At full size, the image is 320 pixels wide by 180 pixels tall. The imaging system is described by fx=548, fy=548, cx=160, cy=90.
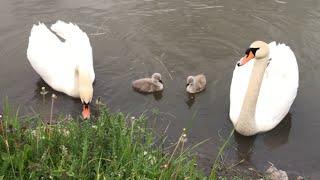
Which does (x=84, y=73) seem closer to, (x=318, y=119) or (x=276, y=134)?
(x=276, y=134)

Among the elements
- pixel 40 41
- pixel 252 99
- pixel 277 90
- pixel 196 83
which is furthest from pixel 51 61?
pixel 277 90

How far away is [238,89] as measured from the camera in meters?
7.51

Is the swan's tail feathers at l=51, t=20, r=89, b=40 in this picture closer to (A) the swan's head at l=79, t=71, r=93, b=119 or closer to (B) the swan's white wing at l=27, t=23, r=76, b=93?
(B) the swan's white wing at l=27, t=23, r=76, b=93

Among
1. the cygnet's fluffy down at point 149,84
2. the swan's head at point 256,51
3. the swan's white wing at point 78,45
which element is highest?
the swan's head at point 256,51

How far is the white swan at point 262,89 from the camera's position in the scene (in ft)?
22.8

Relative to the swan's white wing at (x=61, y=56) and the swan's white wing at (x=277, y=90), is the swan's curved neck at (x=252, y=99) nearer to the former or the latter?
the swan's white wing at (x=277, y=90)

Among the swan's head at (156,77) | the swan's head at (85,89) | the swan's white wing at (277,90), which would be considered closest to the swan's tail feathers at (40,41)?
the swan's head at (85,89)

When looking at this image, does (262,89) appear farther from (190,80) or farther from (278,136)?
(190,80)

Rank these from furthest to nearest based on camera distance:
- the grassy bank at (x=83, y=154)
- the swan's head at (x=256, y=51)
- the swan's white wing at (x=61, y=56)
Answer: the swan's white wing at (x=61, y=56) < the swan's head at (x=256, y=51) < the grassy bank at (x=83, y=154)

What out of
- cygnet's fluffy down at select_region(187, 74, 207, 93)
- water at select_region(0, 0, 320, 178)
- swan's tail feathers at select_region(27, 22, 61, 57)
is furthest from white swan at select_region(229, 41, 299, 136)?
swan's tail feathers at select_region(27, 22, 61, 57)

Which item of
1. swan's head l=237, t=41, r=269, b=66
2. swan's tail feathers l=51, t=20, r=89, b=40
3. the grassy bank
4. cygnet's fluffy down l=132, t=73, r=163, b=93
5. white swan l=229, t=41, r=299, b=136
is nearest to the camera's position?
the grassy bank

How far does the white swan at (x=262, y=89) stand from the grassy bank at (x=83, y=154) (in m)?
2.13

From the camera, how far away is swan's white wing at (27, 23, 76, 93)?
8.02 metres

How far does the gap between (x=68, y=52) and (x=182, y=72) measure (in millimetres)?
1784
